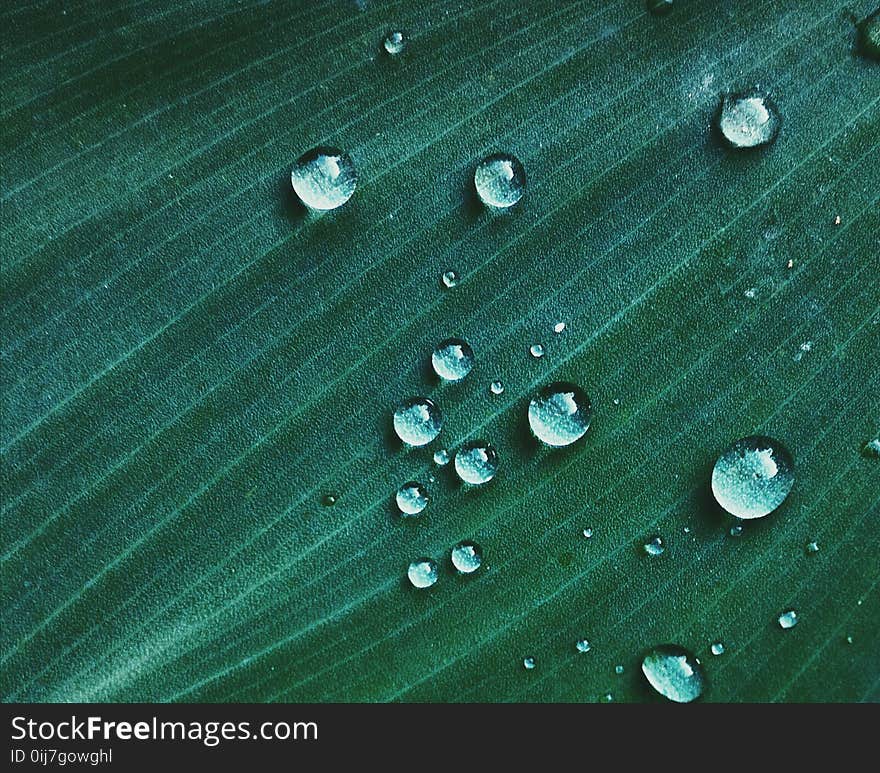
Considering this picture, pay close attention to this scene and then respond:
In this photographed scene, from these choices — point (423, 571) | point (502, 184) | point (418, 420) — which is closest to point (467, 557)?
point (423, 571)

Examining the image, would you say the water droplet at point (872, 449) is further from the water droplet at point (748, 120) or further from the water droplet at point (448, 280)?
the water droplet at point (448, 280)

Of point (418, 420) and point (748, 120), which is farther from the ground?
point (748, 120)

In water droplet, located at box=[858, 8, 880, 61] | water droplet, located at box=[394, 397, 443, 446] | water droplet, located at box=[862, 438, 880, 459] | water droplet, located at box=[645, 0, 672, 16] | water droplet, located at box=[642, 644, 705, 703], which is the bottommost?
water droplet, located at box=[642, 644, 705, 703]

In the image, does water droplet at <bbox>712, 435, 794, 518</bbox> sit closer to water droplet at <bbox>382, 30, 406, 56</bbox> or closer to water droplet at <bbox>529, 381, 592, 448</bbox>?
water droplet at <bbox>529, 381, 592, 448</bbox>

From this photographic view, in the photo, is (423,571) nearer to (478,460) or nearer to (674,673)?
(478,460)

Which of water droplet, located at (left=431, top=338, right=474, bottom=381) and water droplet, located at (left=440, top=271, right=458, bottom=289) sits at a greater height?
water droplet, located at (left=440, top=271, right=458, bottom=289)

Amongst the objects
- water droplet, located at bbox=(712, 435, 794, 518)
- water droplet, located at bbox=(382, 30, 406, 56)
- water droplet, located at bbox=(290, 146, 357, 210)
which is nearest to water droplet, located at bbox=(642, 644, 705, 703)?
water droplet, located at bbox=(712, 435, 794, 518)
